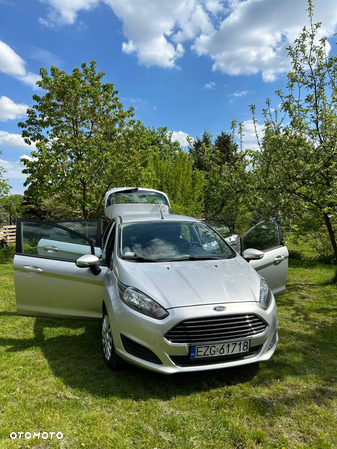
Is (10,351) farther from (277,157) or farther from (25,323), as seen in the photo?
(277,157)

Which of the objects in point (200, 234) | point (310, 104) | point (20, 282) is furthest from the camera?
point (310, 104)

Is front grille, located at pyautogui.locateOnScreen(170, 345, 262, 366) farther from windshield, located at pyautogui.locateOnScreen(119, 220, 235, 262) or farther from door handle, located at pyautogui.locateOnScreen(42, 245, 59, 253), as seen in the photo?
door handle, located at pyautogui.locateOnScreen(42, 245, 59, 253)

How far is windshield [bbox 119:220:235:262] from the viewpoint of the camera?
3803 millimetres

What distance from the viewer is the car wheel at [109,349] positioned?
3275mm

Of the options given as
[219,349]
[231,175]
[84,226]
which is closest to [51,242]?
[84,226]

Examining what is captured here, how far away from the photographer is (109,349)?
3385 mm

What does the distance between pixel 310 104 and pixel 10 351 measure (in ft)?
24.0

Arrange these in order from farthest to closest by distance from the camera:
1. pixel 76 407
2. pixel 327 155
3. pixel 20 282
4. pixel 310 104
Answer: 1. pixel 310 104
2. pixel 327 155
3. pixel 20 282
4. pixel 76 407

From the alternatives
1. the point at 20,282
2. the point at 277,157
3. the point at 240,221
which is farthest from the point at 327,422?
the point at 240,221

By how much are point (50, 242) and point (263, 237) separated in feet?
10.6

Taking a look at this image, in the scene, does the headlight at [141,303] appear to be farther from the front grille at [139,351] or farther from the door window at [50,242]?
the door window at [50,242]

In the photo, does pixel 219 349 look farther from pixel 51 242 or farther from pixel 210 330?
pixel 51 242

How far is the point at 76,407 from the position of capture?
2.78m

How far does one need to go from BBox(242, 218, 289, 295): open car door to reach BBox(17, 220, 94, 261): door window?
94.5 inches
